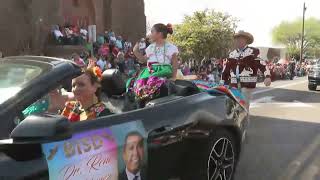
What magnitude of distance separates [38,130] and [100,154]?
601mm

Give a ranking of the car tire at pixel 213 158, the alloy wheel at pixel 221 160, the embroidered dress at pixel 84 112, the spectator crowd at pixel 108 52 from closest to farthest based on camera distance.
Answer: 1. the embroidered dress at pixel 84 112
2. the car tire at pixel 213 158
3. the alloy wheel at pixel 221 160
4. the spectator crowd at pixel 108 52

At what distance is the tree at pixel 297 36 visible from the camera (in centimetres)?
9862

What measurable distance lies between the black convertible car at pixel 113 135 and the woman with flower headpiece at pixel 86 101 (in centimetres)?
20

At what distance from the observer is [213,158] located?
4637 millimetres

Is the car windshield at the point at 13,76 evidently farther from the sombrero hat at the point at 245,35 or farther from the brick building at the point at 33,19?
the brick building at the point at 33,19

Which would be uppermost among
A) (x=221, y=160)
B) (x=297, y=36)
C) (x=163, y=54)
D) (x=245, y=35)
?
(x=297, y=36)

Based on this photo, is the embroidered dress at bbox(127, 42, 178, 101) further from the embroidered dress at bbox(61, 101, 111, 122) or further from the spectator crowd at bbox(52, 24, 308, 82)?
the spectator crowd at bbox(52, 24, 308, 82)

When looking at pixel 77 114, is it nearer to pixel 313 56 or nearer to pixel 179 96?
pixel 179 96

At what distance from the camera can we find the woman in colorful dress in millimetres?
5239

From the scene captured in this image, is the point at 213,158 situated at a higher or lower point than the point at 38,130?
lower

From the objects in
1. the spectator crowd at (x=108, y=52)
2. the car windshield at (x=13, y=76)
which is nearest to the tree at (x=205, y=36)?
the spectator crowd at (x=108, y=52)

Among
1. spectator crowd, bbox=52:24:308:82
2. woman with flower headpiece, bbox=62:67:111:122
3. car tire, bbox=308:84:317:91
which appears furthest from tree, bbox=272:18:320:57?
woman with flower headpiece, bbox=62:67:111:122

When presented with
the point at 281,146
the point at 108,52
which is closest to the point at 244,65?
the point at 281,146

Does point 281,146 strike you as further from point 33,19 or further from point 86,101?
point 33,19
